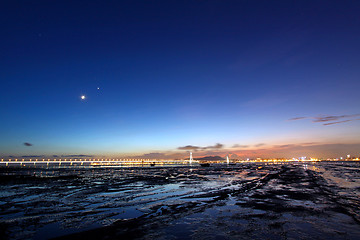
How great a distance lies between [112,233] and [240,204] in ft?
26.8

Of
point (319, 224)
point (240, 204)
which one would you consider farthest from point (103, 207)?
point (319, 224)

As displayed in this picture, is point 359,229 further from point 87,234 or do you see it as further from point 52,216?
point 52,216

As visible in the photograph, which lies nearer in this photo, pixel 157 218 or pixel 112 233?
pixel 112 233

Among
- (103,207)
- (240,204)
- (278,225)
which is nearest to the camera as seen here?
(278,225)

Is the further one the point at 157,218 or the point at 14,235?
the point at 157,218

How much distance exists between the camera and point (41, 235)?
22.5 ft

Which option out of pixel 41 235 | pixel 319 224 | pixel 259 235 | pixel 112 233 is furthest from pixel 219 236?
pixel 41 235

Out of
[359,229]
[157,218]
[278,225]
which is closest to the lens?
[359,229]

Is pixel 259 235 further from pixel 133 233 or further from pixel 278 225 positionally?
pixel 133 233

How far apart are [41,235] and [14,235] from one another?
0.96 meters

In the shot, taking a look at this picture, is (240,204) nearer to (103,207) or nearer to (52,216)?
(103,207)

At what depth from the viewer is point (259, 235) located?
6.92 metres

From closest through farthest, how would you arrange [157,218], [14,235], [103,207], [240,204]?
[14,235] < [157,218] < [103,207] < [240,204]

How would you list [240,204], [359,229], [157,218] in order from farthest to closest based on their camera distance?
[240,204]
[157,218]
[359,229]
